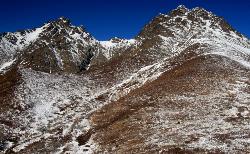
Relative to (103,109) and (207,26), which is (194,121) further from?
(207,26)

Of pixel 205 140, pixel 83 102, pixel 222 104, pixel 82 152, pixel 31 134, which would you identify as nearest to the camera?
pixel 205 140

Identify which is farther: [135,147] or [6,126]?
[6,126]

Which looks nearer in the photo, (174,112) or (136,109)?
(174,112)

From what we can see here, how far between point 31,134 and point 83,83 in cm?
2845

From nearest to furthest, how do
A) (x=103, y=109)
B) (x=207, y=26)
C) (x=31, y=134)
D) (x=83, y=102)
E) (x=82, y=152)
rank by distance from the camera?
(x=82, y=152) < (x=31, y=134) < (x=103, y=109) < (x=83, y=102) < (x=207, y=26)

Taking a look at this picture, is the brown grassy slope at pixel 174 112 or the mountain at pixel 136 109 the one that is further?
the mountain at pixel 136 109

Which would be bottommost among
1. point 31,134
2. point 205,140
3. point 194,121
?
point 205,140

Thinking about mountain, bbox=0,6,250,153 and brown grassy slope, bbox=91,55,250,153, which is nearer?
brown grassy slope, bbox=91,55,250,153

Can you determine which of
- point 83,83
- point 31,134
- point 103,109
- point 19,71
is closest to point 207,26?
point 83,83

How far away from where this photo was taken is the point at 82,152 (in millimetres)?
41000

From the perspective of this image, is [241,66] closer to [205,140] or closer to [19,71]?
[205,140]

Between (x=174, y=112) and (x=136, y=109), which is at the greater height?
(x=136, y=109)

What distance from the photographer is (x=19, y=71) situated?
75.2 metres

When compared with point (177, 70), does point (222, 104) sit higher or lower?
lower
